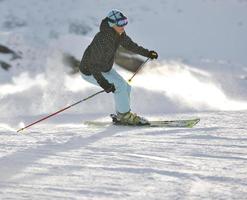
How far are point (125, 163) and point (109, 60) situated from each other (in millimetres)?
2629

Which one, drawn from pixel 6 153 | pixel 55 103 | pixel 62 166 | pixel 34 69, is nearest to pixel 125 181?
pixel 62 166

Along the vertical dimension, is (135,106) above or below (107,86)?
above

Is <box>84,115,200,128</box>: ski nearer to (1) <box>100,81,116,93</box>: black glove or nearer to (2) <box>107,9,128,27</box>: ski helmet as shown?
(1) <box>100,81,116,93</box>: black glove

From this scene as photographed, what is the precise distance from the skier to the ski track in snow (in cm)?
54

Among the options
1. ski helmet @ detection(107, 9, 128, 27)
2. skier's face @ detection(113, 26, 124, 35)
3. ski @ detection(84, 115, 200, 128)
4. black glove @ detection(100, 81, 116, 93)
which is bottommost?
ski @ detection(84, 115, 200, 128)

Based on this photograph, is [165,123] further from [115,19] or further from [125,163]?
[125,163]

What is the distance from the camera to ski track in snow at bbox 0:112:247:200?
153 inches

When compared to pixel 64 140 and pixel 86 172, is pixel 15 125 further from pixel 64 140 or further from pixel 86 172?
pixel 86 172

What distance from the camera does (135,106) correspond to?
9.02 metres

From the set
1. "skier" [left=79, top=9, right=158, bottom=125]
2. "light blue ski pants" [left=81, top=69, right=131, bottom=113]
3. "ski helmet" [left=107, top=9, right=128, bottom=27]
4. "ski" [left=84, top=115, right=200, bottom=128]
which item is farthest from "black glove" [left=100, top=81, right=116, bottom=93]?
→ "ski helmet" [left=107, top=9, right=128, bottom=27]

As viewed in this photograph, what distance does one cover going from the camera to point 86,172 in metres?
4.40

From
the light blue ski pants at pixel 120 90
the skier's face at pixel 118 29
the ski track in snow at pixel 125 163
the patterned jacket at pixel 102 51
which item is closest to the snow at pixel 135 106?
the ski track in snow at pixel 125 163

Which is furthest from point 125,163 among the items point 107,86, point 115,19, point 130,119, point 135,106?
point 135,106

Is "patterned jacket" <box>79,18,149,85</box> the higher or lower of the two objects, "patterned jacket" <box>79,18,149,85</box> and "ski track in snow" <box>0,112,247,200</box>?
the higher
